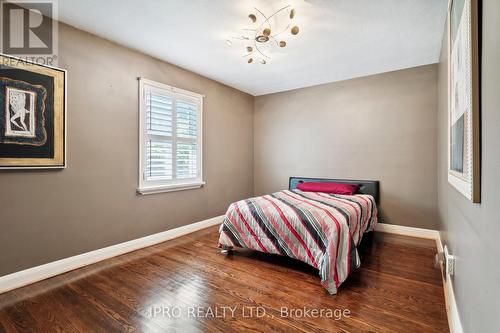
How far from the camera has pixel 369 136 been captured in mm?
3898

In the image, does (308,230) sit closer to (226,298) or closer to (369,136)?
(226,298)

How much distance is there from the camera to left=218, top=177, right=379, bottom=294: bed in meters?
2.12

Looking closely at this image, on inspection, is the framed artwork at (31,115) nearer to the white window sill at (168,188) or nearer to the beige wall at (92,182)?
the beige wall at (92,182)

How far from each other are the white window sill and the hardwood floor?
2.71ft

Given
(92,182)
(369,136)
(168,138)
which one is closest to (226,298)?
(92,182)

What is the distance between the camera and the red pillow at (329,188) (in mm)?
3652

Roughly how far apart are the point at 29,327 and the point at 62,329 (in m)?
0.24

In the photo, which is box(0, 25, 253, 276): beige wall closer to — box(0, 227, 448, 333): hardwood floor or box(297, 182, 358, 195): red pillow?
box(0, 227, 448, 333): hardwood floor

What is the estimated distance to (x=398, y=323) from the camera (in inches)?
65.0

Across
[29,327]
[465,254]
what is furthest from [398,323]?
[29,327]

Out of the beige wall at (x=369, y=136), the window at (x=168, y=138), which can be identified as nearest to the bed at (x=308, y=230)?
the beige wall at (x=369, y=136)

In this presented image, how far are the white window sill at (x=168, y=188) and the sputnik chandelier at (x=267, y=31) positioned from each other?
2.00m

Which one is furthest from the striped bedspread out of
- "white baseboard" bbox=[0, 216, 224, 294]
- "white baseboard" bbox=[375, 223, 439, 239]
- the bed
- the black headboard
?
"white baseboard" bbox=[0, 216, 224, 294]

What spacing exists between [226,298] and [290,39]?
2.70 m
